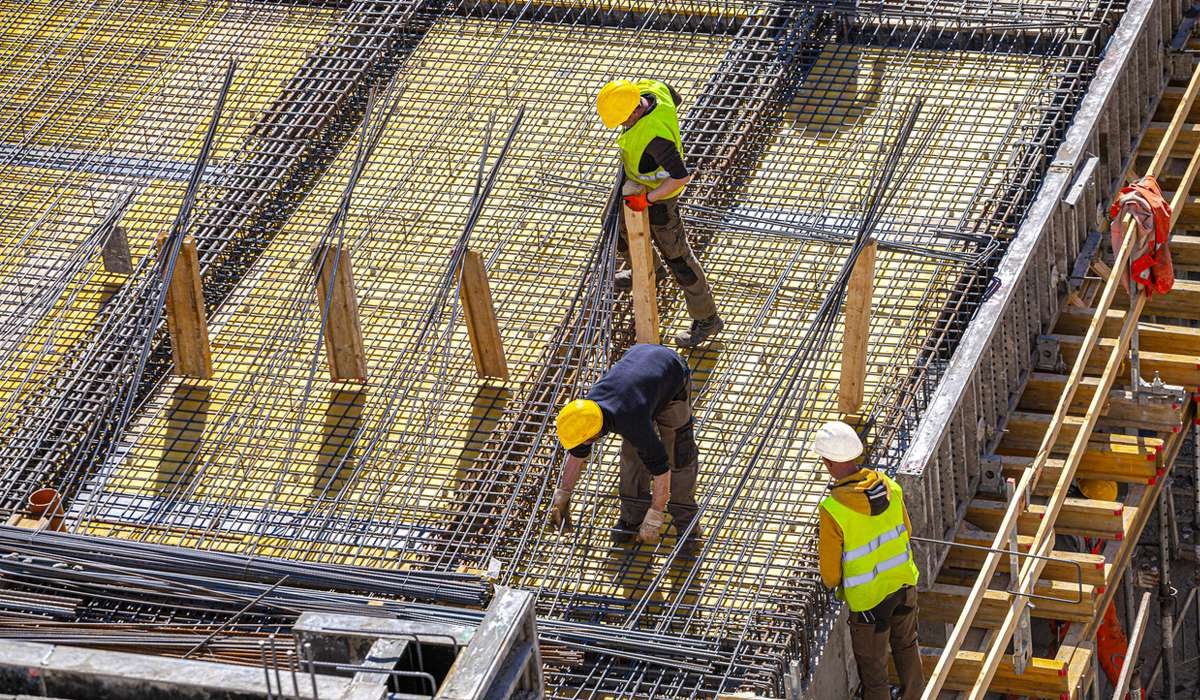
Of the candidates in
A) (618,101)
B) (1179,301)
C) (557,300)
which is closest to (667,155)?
(618,101)

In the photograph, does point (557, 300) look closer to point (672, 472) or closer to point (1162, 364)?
point (672, 472)

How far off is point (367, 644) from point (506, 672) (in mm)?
680

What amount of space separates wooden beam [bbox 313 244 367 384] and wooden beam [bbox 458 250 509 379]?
2.50 ft

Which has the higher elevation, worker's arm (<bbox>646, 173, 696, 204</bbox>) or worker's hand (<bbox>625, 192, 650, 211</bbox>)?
worker's arm (<bbox>646, 173, 696, 204</bbox>)

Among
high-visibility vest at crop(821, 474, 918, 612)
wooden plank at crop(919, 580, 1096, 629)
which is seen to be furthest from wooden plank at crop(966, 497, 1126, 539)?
high-visibility vest at crop(821, 474, 918, 612)

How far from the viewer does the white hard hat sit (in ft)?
39.7

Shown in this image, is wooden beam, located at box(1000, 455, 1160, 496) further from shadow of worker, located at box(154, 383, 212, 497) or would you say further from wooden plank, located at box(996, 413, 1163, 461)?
shadow of worker, located at box(154, 383, 212, 497)

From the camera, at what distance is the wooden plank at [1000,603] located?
13.7 m

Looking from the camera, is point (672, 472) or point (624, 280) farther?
point (624, 280)

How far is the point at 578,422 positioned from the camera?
12500 mm

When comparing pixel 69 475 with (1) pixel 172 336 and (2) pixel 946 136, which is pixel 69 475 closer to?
(1) pixel 172 336

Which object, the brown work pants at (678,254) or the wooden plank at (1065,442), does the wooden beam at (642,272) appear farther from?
the wooden plank at (1065,442)

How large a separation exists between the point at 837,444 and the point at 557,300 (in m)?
4.29

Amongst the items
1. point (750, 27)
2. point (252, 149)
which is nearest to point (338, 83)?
point (252, 149)
